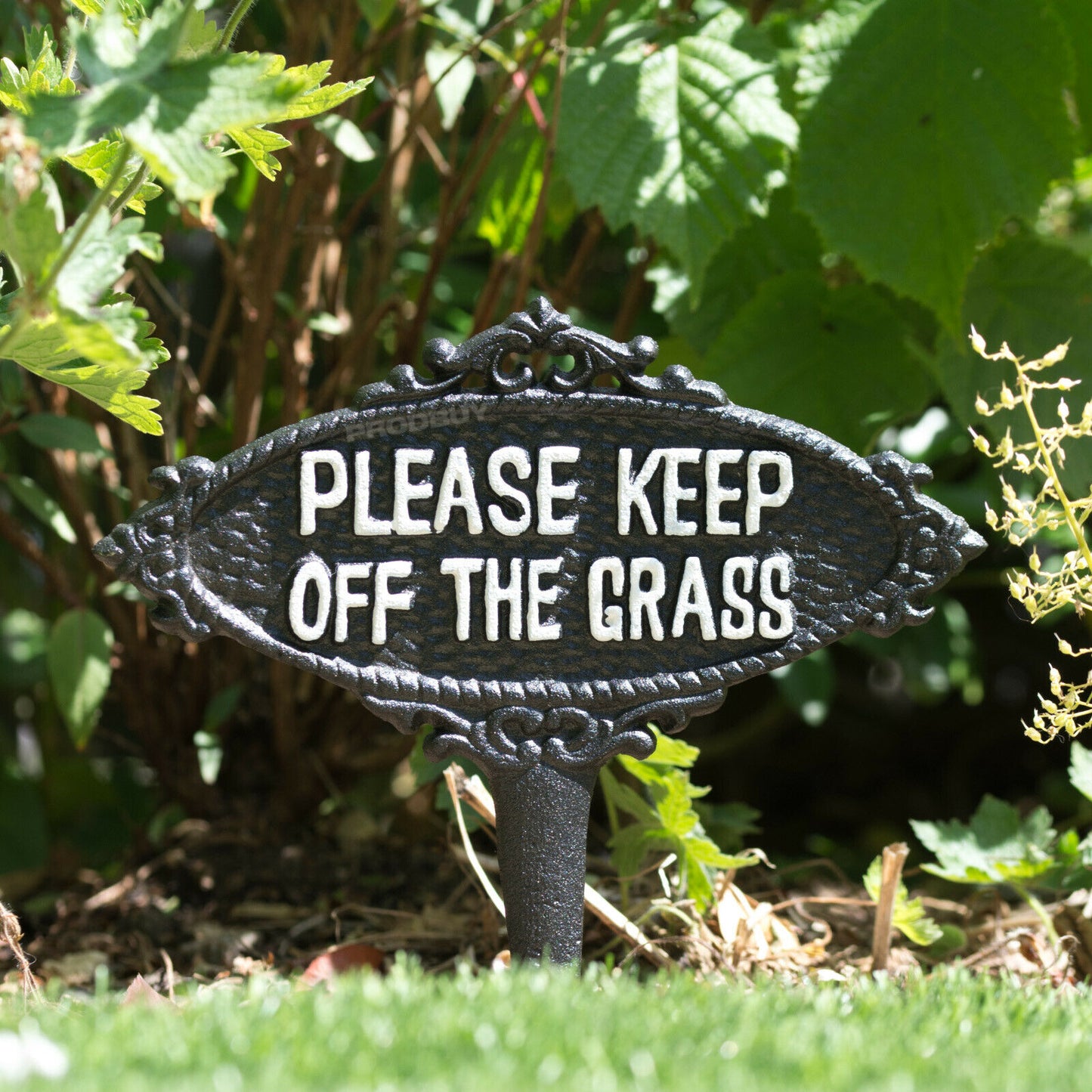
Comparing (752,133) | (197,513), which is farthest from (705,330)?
(197,513)

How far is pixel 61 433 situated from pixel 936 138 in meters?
0.93

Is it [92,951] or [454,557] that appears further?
[92,951]

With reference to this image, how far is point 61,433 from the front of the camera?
1201mm

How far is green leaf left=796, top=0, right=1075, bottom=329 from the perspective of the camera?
118 centimetres

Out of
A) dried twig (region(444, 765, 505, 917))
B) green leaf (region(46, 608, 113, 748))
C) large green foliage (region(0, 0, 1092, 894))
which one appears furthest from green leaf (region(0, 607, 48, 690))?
dried twig (region(444, 765, 505, 917))

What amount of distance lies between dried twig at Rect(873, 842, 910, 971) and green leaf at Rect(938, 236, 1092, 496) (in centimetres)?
44

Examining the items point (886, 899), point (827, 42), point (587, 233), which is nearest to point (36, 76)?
point (587, 233)

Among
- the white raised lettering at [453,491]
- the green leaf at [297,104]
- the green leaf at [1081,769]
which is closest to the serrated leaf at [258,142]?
the green leaf at [297,104]

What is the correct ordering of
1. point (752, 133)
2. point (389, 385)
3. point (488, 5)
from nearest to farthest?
1. point (389, 385)
2. point (752, 133)
3. point (488, 5)

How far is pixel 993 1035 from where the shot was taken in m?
0.73

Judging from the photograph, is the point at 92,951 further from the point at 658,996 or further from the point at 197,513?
the point at 658,996

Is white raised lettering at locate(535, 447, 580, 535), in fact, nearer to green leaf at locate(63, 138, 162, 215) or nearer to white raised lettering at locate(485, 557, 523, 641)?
white raised lettering at locate(485, 557, 523, 641)

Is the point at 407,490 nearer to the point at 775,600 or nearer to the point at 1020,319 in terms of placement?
the point at 775,600

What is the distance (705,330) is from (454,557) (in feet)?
1.87
